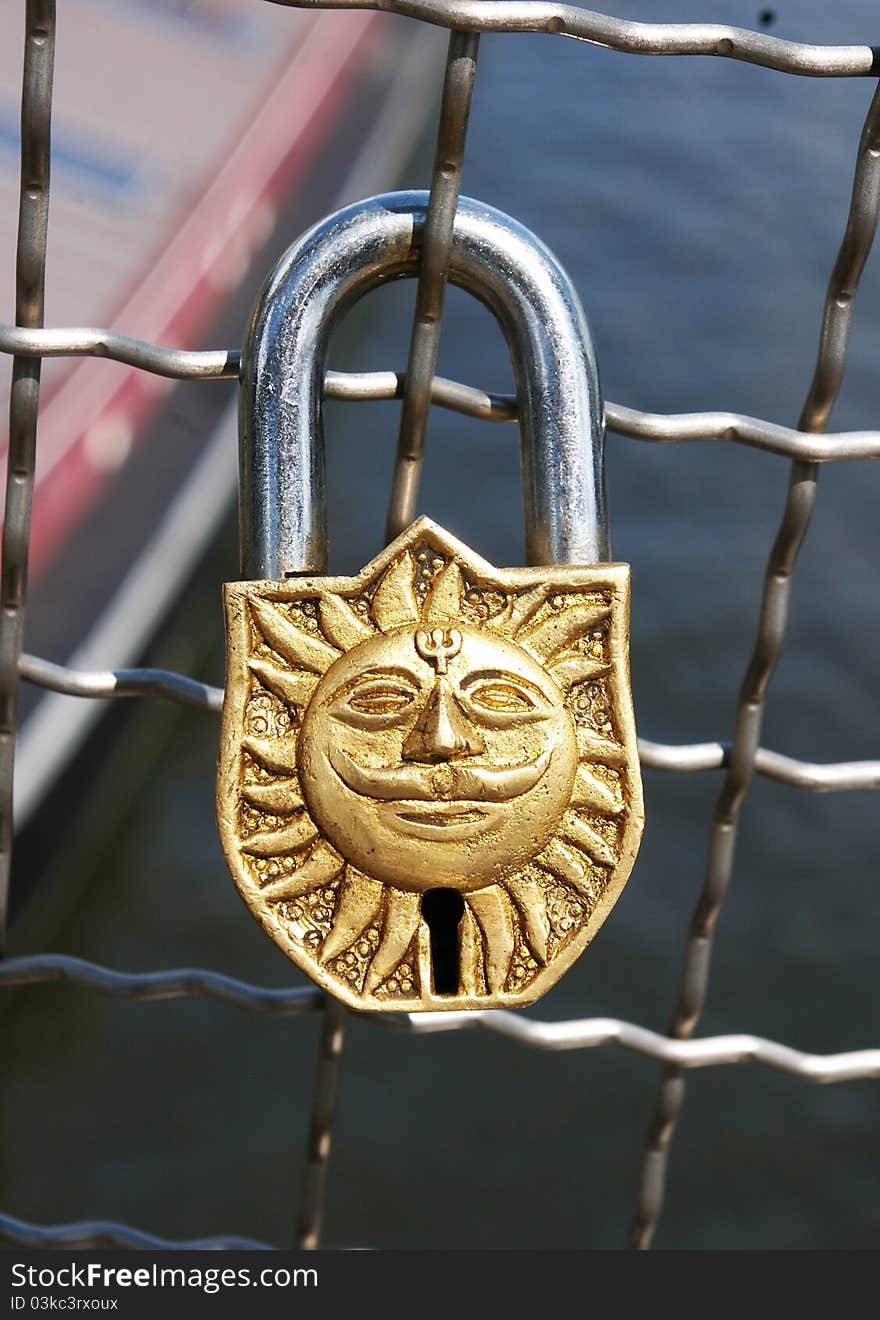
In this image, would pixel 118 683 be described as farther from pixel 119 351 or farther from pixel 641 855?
pixel 641 855

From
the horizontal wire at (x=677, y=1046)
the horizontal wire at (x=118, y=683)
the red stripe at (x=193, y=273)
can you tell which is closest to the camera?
the horizontal wire at (x=118, y=683)

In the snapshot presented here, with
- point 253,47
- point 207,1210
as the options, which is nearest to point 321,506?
point 207,1210

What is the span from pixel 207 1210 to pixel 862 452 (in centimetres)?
147

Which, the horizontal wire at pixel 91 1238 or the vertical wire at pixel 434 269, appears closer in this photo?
the vertical wire at pixel 434 269

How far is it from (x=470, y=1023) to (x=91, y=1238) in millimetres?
287

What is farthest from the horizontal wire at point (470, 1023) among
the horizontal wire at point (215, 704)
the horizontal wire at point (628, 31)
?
the horizontal wire at point (628, 31)

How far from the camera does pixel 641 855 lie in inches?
83.6

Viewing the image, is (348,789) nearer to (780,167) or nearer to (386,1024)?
(386,1024)

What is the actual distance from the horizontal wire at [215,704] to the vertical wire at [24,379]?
0.02 metres

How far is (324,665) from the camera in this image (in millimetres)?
600

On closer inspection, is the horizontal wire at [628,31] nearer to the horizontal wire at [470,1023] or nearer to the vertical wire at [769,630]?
the vertical wire at [769,630]

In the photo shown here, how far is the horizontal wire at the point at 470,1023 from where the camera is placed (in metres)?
0.84

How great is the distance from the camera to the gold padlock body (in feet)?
1.95

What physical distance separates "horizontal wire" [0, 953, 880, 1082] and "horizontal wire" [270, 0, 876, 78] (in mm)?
464
